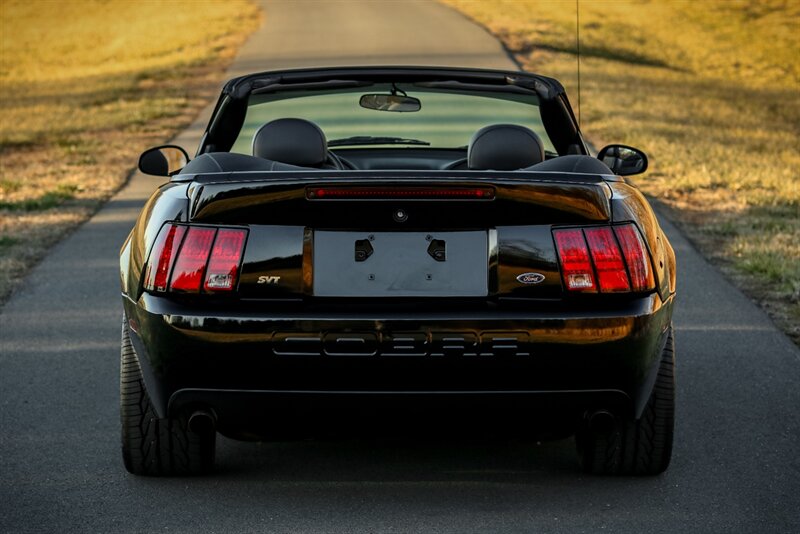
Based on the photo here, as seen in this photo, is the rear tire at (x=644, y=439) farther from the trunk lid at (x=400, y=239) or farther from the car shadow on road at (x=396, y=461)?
the trunk lid at (x=400, y=239)

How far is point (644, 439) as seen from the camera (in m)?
4.83

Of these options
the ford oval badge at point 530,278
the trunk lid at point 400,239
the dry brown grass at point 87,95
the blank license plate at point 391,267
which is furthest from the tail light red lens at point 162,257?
the dry brown grass at point 87,95

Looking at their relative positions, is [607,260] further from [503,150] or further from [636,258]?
[503,150]

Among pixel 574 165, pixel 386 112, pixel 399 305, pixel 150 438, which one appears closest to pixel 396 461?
pixel 150 438

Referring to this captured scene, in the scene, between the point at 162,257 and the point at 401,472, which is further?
the point at 401,472

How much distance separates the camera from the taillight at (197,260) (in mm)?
4355

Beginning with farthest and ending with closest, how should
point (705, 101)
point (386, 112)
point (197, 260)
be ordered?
point (705, 101) < point (386, 112) < point (197, 260)

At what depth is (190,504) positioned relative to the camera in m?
4.65

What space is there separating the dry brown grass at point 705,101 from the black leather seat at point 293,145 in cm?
332

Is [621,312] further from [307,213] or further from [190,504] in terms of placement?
[190,504]

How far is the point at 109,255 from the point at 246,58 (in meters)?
22.2

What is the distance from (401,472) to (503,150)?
1258 millimetres

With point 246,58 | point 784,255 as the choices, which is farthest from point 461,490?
point 246,58

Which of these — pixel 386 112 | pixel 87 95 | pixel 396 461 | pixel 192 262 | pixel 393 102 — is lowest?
pixel 87 95
